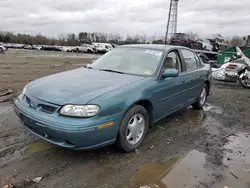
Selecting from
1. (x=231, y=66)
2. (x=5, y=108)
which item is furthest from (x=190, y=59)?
(x=231, y=66)

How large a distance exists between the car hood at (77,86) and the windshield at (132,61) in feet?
0.87

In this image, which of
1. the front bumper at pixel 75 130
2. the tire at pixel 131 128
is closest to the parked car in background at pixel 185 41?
the tire at pixel 131 128

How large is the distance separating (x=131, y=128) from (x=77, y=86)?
1.00m

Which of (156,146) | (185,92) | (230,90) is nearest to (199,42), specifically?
(230,90)

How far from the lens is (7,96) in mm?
6340

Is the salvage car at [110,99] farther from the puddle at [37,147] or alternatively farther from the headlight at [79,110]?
the puddle at [37,147]

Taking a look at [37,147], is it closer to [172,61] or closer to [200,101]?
[172,61]

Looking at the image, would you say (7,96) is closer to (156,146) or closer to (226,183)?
(156,146)

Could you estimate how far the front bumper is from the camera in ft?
8.94

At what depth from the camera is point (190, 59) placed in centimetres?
513

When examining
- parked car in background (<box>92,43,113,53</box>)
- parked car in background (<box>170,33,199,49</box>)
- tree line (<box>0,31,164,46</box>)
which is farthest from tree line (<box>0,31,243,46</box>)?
parked car in background (<box>170,33,199,49</box>)

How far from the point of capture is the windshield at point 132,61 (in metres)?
3.91

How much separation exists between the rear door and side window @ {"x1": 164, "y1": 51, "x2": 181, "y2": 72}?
20cm

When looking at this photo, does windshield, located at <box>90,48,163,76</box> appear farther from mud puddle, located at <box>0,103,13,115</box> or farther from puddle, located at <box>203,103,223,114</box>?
puddle, located at <box>203,103,223,114</box>
